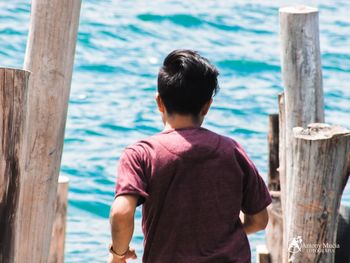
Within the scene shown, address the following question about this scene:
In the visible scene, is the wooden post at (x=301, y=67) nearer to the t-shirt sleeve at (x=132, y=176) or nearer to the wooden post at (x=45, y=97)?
the wooden post at (x=45, y=97)

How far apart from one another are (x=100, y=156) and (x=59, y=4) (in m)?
6.66

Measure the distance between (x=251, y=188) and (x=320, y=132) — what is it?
0.65 meters

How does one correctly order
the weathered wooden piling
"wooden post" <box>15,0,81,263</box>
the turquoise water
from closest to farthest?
"wooden post" <box>15,0,81,263</box>
the weathered wooden piling
the turquoise water

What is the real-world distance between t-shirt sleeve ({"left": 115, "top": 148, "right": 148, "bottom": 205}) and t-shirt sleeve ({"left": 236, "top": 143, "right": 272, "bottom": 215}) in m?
0.33

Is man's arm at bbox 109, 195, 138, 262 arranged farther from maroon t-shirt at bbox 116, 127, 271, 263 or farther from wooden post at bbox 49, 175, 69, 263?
wooden post at bbox 49, 175, 69, 263

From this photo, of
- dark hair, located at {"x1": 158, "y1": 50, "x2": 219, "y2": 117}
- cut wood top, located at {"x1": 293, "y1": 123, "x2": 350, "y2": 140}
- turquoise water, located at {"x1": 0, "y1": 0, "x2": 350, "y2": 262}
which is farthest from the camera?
turquoise water, located at {"x1": 0, "y1": 0, "x2": 350, "y2": 262}

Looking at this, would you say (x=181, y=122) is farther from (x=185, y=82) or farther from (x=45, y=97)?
(x=45, y=97)

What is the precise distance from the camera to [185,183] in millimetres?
3010

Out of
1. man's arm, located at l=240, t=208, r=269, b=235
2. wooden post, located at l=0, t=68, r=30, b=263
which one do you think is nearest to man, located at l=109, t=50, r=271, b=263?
man's arm, located at l=240, t=208, r=269, b=235

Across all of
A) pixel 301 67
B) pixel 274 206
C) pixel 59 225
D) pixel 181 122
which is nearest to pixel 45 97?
pixel 181 122

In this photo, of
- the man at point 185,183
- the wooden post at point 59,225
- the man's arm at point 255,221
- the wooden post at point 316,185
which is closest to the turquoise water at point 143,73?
the wooden post at point 59,225

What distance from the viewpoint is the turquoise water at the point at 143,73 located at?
32.7 feet

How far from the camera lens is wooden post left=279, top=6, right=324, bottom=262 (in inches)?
176

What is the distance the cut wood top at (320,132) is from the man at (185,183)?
0.58 m
